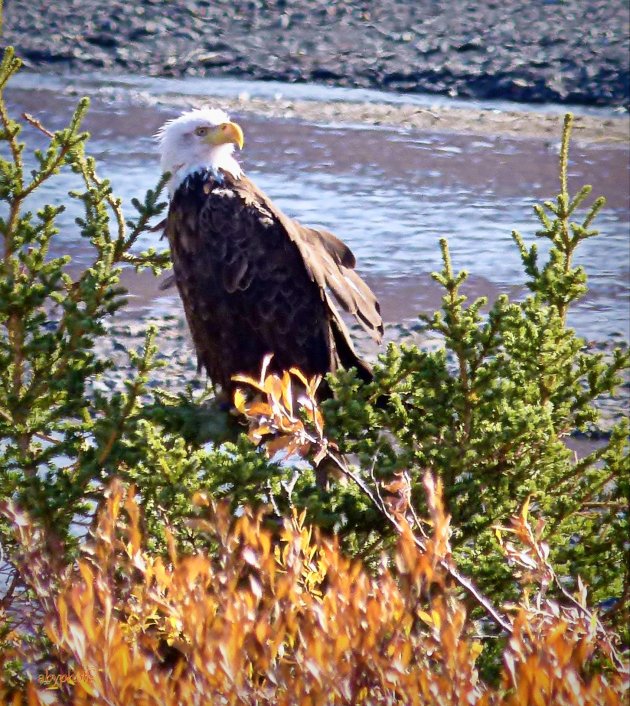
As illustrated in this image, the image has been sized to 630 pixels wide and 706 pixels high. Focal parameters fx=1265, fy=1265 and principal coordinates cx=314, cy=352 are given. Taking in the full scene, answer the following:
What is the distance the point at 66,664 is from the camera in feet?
7.69

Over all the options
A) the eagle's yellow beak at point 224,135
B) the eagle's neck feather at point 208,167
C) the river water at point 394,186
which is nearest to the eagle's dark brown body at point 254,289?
the eagle's neck feather at point 208,167

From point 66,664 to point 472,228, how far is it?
6.81 m

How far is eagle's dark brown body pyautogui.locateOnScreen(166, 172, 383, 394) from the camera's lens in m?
4.74

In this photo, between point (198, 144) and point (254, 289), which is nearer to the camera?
point (254, 289)

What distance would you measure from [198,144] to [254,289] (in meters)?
0.68

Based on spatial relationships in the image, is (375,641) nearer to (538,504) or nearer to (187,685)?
(187,685)

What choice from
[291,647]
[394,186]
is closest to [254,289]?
[291,647]

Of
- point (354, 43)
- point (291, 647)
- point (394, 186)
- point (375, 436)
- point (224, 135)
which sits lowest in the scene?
point (394, 186)

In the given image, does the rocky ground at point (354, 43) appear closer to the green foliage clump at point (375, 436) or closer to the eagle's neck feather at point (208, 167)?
the eagle's neck feather at point (208, 167)

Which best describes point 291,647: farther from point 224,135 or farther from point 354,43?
point 354,43

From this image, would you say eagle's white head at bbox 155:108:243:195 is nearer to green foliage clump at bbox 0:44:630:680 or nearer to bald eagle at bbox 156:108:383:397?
bald eagle at bbox 156:108:383:397

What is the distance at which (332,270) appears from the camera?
490 cm

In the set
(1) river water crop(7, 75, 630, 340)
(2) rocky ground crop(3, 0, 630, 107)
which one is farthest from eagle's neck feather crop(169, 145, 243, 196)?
(2) rocky ground crop(3, 0, 630, 107)

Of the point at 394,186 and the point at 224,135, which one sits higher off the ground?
the point at 224,135
